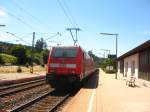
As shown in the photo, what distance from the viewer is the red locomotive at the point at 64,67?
19656mm

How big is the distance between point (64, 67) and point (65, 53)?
3.65 feet

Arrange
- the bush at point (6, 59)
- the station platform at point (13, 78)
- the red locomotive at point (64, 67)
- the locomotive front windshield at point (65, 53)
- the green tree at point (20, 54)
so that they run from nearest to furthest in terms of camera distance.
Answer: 1. the red locomotive at point (64, 67)
2. the locomotive front windshield at point (65, 53)
3. the station platform at point (13, 78)
4. the bush at point (6, 59)
5. the green tree at point (20, 54)

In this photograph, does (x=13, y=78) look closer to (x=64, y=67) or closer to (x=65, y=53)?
(x=65, y=53)

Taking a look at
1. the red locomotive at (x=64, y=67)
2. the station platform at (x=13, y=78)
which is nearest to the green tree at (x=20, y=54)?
the station platform at (x=13, y=78)

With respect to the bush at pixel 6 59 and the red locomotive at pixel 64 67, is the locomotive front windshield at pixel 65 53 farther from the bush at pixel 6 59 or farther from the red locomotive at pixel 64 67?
the bush at pixel 6 59

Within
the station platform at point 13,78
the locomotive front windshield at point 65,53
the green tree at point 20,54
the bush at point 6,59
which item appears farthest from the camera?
the green tree at point 20,54

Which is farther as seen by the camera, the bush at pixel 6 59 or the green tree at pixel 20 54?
the green tree at pixel 20 54

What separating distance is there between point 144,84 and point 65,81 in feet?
26.4

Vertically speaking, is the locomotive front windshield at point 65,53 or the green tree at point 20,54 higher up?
the green tree at point 20,54

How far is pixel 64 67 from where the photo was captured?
20031 millimetres

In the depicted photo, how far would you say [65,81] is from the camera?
64.3ft

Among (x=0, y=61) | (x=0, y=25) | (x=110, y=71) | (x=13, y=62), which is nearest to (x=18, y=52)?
(x=13, y=62)

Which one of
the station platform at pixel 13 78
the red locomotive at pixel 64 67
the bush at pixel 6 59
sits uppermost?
the bush at pixel 6 59

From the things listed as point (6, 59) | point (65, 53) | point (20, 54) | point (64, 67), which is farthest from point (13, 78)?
point (20, 54)
